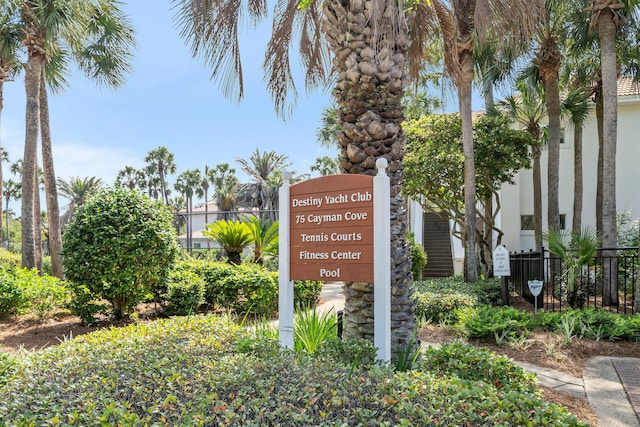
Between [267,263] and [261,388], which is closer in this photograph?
[261,388]

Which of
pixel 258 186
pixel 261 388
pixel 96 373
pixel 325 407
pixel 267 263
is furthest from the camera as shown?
pixel 258 186

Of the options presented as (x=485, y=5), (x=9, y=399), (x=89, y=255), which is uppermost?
(x=485, y=5)

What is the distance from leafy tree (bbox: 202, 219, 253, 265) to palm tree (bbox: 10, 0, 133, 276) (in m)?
4.23

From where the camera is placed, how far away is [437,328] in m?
7.57

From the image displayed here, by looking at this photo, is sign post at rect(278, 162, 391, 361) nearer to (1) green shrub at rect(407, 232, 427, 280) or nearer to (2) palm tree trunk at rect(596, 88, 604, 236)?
(1) green shrub at rect(407, 232, 427, 280)

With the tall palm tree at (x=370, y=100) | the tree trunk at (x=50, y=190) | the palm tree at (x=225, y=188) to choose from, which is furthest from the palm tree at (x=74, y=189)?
the tall palm tree at (x=370, y=100)

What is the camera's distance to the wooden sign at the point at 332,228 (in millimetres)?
4027

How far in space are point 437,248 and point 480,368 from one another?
60.1 feet

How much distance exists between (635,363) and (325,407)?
4945 millimetres

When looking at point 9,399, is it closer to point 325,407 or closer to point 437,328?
point 325,407

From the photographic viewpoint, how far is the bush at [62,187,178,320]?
724 centimetres

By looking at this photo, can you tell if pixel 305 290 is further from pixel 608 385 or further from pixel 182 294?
pixel 608 385

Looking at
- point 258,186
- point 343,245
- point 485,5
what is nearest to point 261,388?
point 343,245

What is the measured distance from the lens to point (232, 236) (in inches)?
508
